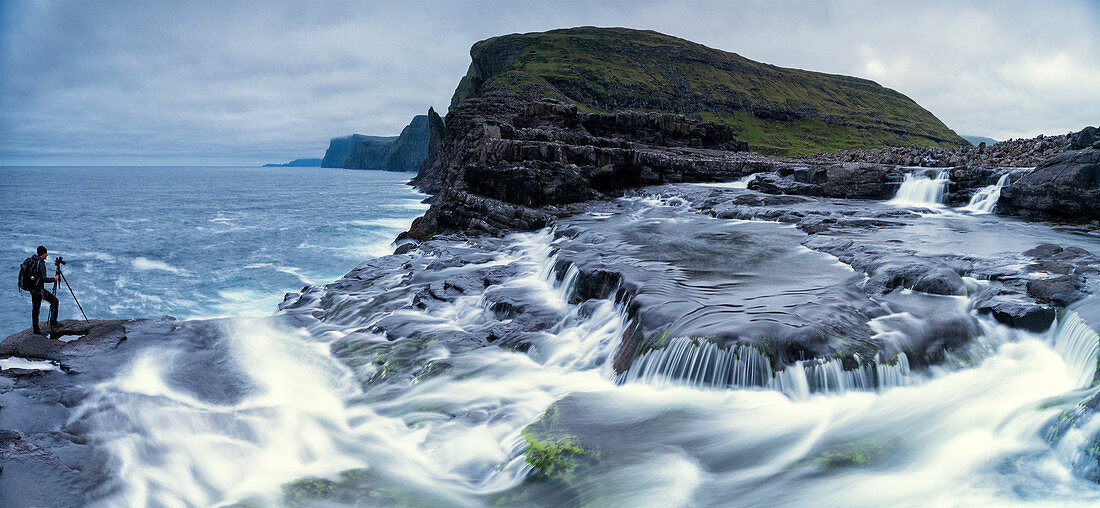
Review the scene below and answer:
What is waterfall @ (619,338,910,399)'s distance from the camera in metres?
9.27

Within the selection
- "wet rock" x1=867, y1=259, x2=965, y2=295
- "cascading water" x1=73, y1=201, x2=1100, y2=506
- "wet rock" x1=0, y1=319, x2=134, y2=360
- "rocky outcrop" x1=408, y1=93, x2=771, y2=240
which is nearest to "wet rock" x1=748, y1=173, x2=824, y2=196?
"rocky outcrop" x1=408, y1=93, x2=771, y2=240

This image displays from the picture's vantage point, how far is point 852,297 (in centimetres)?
1226

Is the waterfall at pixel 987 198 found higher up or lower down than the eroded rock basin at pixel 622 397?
higher up

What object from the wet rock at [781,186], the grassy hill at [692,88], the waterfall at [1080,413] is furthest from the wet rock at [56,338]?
the grassy hill at [692,88]

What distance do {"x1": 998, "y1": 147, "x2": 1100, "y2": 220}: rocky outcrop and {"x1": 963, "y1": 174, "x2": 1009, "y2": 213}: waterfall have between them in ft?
3.13

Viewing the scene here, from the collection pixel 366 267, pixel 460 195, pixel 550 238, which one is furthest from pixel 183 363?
pixel 460 195

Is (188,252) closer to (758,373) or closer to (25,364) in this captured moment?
(25,364)

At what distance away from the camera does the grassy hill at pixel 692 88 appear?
4528 inches

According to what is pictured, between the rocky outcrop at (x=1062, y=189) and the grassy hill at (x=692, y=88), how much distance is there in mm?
73141

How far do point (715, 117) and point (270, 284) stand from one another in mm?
113408

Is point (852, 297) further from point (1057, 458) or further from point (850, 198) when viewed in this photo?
point (850, 198)

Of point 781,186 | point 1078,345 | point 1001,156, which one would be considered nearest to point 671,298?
point 1078,345

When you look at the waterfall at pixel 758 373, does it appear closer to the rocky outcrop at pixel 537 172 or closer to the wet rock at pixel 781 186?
the rocky outcrop at pixel 537 172

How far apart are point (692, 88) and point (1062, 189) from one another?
117 metres
